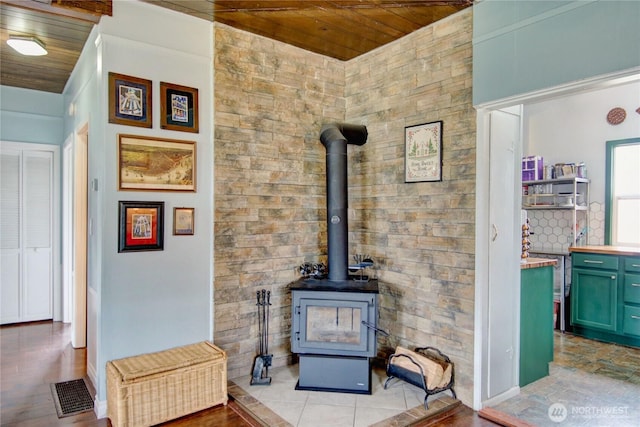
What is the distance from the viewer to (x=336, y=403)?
274 cm

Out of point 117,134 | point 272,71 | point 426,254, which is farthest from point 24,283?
point 426,254

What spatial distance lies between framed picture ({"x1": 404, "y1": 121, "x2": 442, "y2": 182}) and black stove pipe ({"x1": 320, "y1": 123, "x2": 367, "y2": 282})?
503 millimetres

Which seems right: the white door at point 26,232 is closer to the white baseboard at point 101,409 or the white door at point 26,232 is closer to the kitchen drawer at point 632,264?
the white baseboard at point 101,409

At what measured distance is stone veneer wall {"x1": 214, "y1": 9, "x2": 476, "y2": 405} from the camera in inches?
112

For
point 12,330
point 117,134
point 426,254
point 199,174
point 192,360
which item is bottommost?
point 12,330

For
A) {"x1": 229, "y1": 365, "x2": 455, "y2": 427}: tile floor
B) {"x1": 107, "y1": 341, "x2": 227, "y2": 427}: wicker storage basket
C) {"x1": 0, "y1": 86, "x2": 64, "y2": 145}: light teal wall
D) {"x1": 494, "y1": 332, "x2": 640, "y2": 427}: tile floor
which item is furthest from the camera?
{"x1": 0, "y1": 86, "x2": 64, "y2": 145}: light teal wall

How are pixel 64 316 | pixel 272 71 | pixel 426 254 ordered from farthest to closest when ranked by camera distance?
pixel 64 316, pixel 272 71, pixel 426 254

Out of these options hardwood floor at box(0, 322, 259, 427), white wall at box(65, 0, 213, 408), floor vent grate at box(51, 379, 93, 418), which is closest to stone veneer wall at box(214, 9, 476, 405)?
white wall at box(65, 0, 213, 408)

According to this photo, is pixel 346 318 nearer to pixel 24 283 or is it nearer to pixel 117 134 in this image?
pixel 117 134

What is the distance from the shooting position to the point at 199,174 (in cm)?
298

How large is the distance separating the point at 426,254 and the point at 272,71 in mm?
1929

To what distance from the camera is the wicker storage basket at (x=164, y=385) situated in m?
2.37

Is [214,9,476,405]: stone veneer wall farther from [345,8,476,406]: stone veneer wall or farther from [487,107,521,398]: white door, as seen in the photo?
[487,107,521,398]: white door

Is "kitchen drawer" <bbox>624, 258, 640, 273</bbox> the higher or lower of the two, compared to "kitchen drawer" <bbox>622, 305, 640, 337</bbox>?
higher
